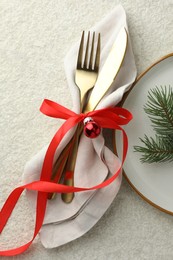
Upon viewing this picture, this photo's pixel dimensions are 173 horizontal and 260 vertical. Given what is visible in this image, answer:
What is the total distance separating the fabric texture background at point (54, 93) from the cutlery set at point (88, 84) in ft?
0.11

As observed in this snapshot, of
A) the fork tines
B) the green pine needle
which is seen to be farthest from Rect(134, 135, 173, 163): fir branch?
the fork tines

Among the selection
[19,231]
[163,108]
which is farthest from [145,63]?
[19,231]

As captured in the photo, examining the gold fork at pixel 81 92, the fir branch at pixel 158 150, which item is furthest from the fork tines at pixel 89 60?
the fir branch at pixel 158 150

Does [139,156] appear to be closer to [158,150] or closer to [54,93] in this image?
[158,150]

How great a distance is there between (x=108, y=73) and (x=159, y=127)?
0.10 metres

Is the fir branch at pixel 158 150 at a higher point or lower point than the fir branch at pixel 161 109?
lower

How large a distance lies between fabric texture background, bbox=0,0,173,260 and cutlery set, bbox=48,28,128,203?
0.03 m

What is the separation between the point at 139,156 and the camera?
0.56 m

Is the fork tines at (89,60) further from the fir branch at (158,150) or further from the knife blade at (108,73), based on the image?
the fir branch at (158,150)

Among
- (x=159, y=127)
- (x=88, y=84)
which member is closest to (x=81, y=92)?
(x=88, y=84)

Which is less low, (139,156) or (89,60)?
(89,60)

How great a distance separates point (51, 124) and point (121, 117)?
10cm

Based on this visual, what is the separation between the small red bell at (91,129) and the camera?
0.51 meters

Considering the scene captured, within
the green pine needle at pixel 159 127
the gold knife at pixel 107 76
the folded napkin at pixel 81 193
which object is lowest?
the folded napkin at pixel 81 193
